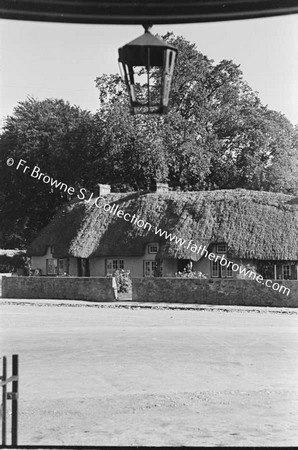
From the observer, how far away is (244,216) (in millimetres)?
36469

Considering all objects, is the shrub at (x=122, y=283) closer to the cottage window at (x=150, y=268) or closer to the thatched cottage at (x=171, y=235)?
the thatched cottage at (x=171, y=235)

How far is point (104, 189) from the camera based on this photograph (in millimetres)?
42781

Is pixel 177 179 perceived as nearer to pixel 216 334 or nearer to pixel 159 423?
pixel 216 334

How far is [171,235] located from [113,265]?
4.84 meters

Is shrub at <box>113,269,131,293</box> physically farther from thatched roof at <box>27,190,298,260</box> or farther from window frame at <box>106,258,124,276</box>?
window frame at <box>106,258,124,276</box>

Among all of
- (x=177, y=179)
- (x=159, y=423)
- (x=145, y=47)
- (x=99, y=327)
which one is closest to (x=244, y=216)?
(x=177, y=179)

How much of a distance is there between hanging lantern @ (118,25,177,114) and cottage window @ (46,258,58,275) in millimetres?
38944

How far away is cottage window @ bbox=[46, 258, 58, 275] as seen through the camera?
147 ft

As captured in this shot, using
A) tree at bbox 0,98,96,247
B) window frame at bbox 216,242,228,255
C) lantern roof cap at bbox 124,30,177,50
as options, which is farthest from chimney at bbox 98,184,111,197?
lantern roof cap at bbox 124,30,177,50

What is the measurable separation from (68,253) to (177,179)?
7.86 metres

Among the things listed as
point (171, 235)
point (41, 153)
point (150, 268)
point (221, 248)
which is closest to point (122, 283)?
point (150, 268)

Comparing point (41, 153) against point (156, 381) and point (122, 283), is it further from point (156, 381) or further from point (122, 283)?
point (156, 381)

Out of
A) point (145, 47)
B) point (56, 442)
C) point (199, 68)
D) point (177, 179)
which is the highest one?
point (199, 68)
